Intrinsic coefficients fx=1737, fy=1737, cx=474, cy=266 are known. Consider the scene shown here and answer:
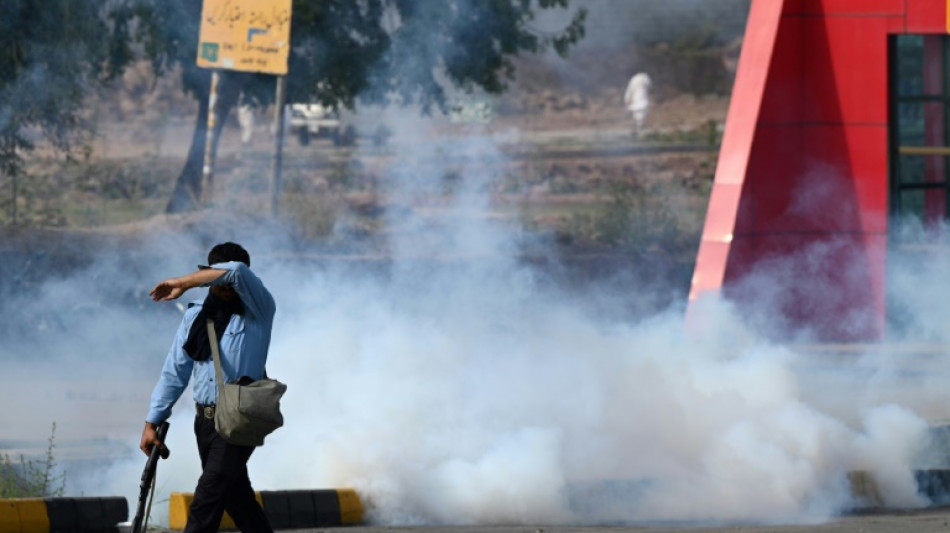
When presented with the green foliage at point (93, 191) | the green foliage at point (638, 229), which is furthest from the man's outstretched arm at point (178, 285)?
the green foliage at point (638, 229)

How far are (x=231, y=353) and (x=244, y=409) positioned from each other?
23 cm

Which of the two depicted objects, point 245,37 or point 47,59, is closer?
point 245,37

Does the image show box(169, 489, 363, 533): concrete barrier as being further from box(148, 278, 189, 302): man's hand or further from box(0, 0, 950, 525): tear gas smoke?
box(148, 278, 189, 302): man's hand

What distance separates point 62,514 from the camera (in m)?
7.45

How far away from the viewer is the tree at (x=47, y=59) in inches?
492

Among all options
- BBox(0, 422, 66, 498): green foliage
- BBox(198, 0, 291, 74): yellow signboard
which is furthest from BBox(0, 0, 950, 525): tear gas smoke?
BBox(198, 0, 291, 74): yellow signboard

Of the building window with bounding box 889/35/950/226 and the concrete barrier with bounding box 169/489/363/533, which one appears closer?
the concrete barrier with bounding box 169/489/363/533

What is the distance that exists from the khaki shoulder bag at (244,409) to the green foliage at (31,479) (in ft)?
6.61

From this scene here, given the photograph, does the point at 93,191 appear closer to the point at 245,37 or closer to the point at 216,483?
the point at 245,37

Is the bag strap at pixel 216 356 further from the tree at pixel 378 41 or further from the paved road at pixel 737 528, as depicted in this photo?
the tree at pixel 378 41

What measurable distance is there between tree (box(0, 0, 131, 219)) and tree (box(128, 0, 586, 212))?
1.38 feet

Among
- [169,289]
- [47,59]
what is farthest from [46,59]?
[169,289]

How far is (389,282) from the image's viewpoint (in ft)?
41.4

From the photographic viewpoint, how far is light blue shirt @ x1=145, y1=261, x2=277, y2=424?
236 inches
